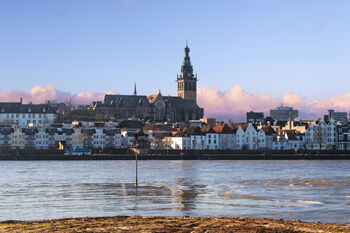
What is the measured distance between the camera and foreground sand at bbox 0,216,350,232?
21.9 metres

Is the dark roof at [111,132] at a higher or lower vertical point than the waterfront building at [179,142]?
higher

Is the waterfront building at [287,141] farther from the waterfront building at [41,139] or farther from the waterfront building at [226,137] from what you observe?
the waterfront building at [41,139]

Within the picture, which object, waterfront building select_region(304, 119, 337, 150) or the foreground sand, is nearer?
the foreground sand

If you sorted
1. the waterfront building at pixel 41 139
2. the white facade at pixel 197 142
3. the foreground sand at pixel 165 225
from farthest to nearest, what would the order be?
the waterfront building at pixel 41 139
the white facade at pixel 197 142
the foreground sand at pixel 165 225

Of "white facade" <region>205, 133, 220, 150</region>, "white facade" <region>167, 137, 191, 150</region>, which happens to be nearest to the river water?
"white facade" <region>167, 137, 191, 150</region>

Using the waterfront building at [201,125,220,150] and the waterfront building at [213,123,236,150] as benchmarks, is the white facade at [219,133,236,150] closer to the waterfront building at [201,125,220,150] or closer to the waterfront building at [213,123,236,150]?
the waterfront building at [213,123,236,150]

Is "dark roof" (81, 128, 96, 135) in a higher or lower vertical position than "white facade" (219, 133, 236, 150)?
higher

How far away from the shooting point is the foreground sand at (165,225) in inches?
863

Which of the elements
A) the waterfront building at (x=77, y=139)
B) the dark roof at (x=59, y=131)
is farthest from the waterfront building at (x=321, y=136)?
the dark roof at (x=59, y=131)

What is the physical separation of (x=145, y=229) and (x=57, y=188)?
89.5 feet

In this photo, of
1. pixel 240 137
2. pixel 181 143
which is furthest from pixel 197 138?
pixel 240 137

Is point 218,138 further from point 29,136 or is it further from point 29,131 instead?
point 29,131

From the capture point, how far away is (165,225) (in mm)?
22891

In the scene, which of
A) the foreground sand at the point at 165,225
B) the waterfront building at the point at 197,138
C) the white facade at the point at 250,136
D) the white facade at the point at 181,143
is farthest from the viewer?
the white facade at the point at 250,136
